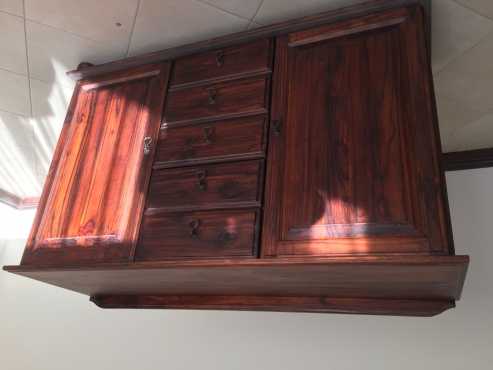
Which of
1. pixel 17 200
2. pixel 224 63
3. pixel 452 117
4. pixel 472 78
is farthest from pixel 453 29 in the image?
pixel 17 200

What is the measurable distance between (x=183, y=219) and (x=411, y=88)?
2.73ft

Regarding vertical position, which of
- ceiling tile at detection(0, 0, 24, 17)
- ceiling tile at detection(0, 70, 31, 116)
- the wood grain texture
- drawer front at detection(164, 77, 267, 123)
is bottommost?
the wood grain texture

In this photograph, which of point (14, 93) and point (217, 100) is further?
point (14, 93)

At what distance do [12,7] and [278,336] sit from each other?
1800 millimetres

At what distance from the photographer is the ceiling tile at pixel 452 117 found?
1.84m

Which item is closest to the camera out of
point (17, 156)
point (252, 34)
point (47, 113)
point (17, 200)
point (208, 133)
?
point (208, 133)

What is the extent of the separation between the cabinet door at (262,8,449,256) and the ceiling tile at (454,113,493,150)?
864 millimetres

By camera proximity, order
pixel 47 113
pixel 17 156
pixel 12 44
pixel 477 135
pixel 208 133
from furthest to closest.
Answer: pixel 17 156 < pixel 47 113 < pixel 477 135 < pixel 12 44 < pixel 208 133

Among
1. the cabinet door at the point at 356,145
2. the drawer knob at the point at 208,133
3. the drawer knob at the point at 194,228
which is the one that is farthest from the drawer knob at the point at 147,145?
the cabinet door at the point at 356,145

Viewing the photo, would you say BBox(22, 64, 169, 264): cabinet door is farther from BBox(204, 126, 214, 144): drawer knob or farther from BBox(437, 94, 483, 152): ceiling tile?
BBox(437, 94, 483, 152): ceiling tile

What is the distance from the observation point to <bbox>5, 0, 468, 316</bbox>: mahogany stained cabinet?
1156 mm

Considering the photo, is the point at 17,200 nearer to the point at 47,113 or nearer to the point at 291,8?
the point at 47,113

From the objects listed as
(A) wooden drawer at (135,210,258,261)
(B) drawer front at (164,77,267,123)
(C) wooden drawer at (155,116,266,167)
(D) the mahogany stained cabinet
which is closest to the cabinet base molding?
(D) the mahogany stained cabinet

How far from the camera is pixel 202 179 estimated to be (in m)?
1.40
